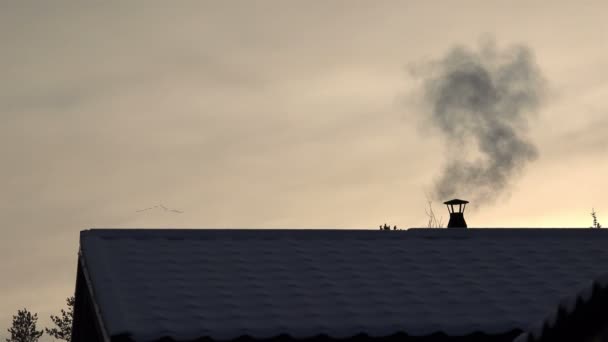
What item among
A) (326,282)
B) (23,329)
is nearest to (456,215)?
(326,282)

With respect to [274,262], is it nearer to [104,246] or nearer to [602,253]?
[104,246]

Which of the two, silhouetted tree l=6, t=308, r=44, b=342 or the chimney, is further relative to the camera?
silhouetted tree l=6, t=308, r=44, b=342

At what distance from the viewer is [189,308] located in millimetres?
13359

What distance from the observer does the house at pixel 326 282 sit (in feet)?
42.5

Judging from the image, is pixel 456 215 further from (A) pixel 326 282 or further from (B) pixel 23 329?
(B) pixel 23 329

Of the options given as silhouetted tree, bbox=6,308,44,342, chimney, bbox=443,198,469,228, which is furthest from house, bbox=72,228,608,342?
silhouetted tree, bbox=6,308,44,342

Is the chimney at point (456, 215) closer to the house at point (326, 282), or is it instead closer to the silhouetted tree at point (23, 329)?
the house at point (326, 282)

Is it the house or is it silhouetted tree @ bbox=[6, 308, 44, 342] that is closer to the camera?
the house

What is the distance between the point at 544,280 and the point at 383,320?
12.0 feet

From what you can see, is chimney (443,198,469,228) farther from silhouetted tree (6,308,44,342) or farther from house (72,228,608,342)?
silhouetted tree (6,308,44,342)

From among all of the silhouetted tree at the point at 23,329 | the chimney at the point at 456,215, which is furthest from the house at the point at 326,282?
the silhouetted tree at the point at 23,329

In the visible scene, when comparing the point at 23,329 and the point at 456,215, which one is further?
the point at 23,329

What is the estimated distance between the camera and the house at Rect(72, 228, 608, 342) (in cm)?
1297

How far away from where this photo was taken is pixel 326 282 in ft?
49.1
